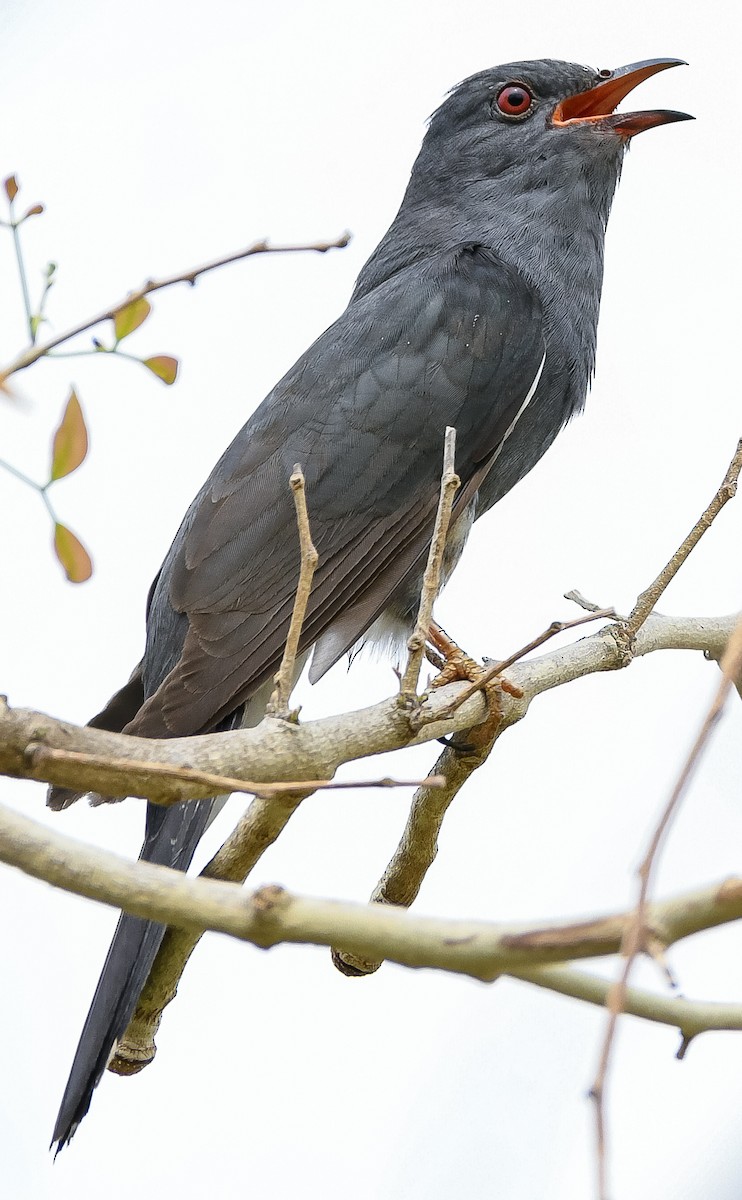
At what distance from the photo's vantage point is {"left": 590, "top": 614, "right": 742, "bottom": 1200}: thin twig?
93cm

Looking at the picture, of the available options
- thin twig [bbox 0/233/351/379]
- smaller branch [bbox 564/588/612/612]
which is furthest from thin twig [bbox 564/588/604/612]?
thin twig [bbox 0/233/351/379]

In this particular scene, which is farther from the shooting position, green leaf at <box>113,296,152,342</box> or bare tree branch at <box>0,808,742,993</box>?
green leaf at <box>113,296,152,342</box>

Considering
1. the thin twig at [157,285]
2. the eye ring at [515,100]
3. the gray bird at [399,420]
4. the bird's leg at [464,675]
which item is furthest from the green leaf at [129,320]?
the eye ring at [515,100]

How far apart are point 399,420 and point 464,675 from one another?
86cm

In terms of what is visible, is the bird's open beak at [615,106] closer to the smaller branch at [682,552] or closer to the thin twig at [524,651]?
the smaller branch at [682,552]

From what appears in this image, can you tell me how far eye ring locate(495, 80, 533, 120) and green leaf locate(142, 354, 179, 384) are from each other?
10.5 ft

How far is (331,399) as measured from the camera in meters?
3.67

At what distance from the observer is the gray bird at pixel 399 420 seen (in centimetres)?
318

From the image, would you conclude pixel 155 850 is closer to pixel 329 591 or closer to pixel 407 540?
pixel 329 591

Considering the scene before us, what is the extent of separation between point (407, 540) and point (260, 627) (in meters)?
0.49

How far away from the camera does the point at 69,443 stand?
1392mm

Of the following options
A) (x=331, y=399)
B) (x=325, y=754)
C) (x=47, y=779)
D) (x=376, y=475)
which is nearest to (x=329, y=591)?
(x=376, y=475)

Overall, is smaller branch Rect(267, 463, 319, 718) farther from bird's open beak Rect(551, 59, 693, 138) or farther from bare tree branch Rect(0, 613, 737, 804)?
bird's open beak Rect(551, 59, 693, 138)

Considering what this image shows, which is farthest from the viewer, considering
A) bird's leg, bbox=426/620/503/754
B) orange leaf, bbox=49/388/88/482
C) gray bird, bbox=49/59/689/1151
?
gray bird, bbox=49/59/689/1151
